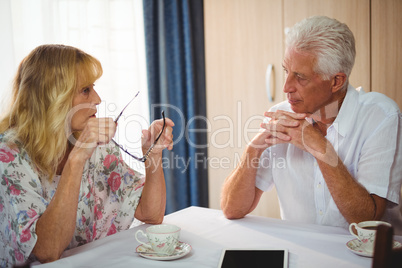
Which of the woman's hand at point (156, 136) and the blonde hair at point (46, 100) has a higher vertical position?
the blonde hair at point (46, 100)

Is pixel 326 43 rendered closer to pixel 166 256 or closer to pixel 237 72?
pixel 166 256

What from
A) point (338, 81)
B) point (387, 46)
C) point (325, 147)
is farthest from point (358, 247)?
point (387, 46)

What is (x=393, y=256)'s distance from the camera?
573mm

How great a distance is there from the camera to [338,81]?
1.55 metres

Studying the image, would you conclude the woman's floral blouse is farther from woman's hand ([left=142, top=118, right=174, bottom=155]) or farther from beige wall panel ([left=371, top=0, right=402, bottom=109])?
beige wall panel ([left=371, top=0, right=402, bottom=109])

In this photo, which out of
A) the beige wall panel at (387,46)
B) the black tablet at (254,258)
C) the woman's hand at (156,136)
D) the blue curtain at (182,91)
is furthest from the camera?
the blue curtain at (182,91)

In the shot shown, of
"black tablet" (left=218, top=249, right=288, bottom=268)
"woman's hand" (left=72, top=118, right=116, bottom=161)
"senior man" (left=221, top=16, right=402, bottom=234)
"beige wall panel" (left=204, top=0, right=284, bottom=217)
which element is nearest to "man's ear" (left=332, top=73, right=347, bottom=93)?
"senior man" (left=221, top=16, right=402, bottom=234)

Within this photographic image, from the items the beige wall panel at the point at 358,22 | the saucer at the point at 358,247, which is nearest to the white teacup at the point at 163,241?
the saucer at the point at 358,247

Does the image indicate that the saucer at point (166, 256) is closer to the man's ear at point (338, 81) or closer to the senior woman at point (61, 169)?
the senior woman at point (61, 169)

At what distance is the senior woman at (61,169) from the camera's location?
3.66 ft

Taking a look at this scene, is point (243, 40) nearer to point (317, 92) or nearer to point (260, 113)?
point (260, 113)

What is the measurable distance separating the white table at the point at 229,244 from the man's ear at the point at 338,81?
0.59 metres

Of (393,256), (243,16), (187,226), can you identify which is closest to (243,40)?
(243,16)

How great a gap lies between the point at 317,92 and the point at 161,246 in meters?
0.89
